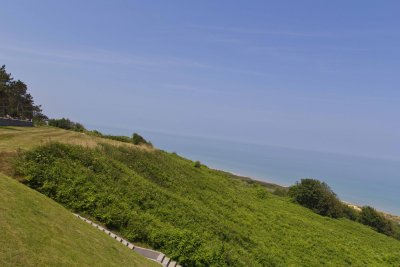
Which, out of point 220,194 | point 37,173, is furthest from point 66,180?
point 220,194

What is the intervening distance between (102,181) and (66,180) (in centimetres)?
323

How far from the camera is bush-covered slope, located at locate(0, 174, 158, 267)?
998cm

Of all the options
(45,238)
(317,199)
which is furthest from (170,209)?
(317,199)

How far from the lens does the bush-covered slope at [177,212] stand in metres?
20.2

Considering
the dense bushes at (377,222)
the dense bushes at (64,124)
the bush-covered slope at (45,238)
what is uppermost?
the dense bushes at (377,222)

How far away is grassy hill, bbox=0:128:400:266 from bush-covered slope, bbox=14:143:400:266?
0.05 metres

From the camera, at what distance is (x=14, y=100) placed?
66750 millimetres

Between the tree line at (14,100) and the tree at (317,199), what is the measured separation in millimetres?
50025

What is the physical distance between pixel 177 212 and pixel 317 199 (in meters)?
48.2

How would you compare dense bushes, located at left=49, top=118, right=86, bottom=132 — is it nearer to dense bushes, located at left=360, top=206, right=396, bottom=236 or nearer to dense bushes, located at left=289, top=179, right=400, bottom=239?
dense bushes, located at left=289, top=179, right=400, bottom=239

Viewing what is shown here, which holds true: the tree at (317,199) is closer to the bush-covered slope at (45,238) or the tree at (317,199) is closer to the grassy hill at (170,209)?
the grassy hill at (170,209)

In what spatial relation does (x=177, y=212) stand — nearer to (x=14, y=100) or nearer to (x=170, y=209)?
Result: (x=170, y=209)

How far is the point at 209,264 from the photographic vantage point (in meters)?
20.3

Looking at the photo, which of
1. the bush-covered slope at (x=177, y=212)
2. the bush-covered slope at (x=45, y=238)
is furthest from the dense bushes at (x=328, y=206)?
the bush-covered slope at (x=45, y=238)
